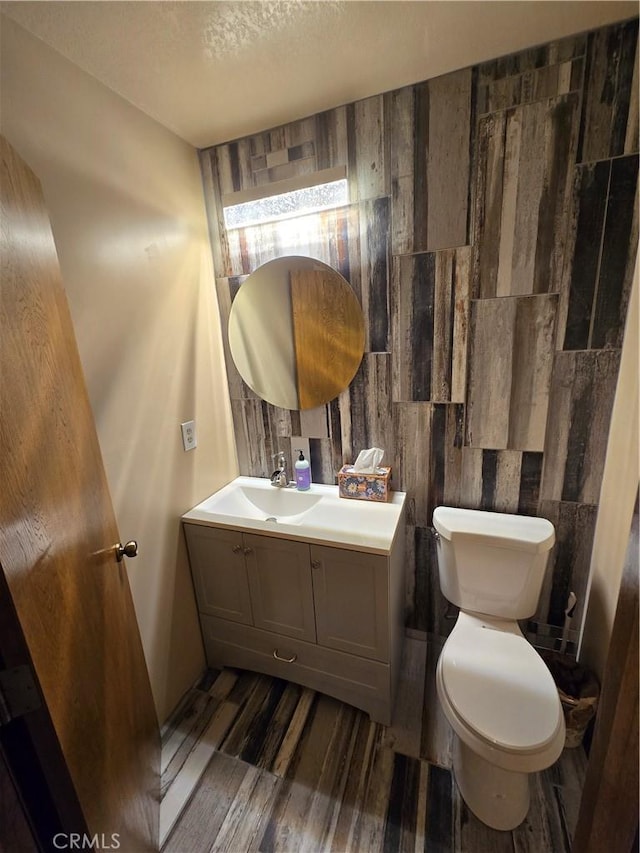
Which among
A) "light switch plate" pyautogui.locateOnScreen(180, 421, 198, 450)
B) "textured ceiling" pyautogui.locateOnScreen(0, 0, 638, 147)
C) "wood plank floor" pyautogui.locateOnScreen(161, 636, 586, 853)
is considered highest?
"textured ceiling" pyautogui.locateOnScreen(0, 0, 638, 147)

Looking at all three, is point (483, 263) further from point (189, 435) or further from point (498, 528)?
point (189, 435)

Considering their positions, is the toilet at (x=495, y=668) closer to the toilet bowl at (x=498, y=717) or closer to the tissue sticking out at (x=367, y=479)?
the toilet bowl at (x=498, y=717)

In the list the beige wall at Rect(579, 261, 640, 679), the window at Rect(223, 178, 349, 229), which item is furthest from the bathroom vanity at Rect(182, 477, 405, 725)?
the window at Rect(223, 178, 349, 229)

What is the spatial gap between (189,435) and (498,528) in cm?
136

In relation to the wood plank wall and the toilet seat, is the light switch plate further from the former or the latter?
the toilet seat

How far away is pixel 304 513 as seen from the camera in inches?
64.1

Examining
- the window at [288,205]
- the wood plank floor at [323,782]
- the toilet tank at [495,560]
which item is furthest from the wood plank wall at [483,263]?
the wood plank floor at [323,782]

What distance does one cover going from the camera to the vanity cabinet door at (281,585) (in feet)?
4.65

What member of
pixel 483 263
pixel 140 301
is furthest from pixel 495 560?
pixel 140 301

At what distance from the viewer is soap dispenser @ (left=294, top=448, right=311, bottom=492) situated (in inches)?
69.3

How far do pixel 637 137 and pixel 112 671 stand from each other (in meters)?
2.26

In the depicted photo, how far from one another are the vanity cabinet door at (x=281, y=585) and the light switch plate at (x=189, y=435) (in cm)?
48

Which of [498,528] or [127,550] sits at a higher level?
[127,550]

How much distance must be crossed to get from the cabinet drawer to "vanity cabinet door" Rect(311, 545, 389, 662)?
75mm
